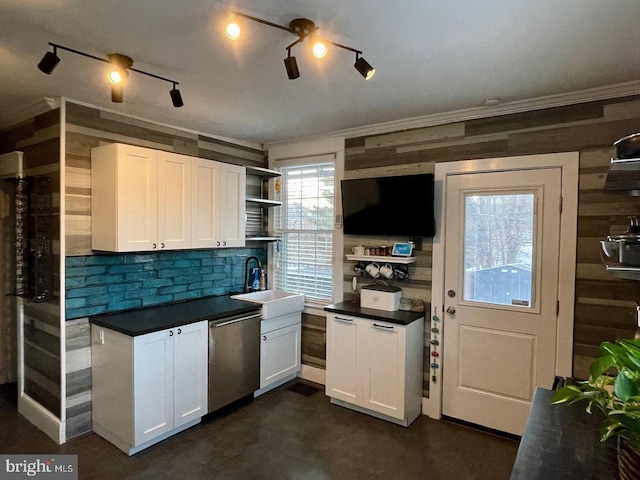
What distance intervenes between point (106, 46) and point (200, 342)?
2.08m

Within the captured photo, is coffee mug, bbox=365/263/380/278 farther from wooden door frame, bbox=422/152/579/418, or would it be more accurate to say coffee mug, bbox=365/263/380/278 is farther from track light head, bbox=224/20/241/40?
track light head, bbox=224/20/241/40

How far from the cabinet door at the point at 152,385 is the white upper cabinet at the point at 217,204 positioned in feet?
3.01

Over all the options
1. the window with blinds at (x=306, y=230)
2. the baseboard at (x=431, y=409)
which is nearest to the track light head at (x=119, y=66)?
the window with blinds at (x=306, y=230)

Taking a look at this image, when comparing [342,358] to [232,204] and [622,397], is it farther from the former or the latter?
[622,397]

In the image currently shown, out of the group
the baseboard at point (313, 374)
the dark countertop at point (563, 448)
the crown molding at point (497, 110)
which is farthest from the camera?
the baseboard at point (313, 374)

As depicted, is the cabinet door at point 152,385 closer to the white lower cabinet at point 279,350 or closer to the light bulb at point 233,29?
the white lower cabinet at point 279,350

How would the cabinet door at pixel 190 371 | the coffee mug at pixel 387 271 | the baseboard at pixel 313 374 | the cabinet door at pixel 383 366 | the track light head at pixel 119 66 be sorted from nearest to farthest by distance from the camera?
1. the track light head at pixel 119 66
2. the cabinet door at pixel 190 371
3. the cabinet door at pixel 383 366
4. the coffee mug at pixel 387 271
5. the baseboard at pixel 313 374

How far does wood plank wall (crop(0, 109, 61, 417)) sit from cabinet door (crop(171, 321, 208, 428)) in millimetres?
849

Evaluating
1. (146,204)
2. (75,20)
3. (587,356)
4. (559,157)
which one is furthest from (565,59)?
(146,204)

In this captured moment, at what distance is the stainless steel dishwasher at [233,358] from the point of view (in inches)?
123

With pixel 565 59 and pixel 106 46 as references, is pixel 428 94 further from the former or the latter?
pixel 106 46

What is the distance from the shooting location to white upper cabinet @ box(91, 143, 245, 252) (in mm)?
2779

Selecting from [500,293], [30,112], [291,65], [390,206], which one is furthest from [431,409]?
[30,112]

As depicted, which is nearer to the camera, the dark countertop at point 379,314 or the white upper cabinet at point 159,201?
the white upper cabinet at point 159,201
